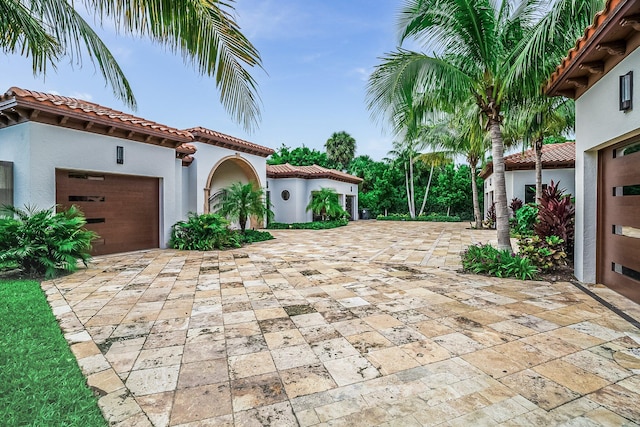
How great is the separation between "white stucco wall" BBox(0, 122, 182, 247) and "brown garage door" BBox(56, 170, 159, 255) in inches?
13.3

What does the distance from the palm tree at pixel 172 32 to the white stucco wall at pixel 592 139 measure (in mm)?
4762

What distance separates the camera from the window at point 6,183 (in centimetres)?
654

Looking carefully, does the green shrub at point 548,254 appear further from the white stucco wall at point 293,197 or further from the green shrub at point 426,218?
the green shrub at point 426,218

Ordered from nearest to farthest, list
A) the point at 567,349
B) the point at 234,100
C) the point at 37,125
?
1. the point at 567,349
2. the point at 234,100
3. the point at 37,125

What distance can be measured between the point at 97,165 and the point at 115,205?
1.23m

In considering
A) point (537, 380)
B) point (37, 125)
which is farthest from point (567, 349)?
point (37, 125)

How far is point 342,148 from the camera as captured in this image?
32.3 m

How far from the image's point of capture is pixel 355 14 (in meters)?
9.33

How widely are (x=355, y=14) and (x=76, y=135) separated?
8185 millimetres

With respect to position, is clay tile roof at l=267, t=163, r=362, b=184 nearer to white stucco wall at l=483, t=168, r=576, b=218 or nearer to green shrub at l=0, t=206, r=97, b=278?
white stucco wall at l=483, t=168, r=576, b=218

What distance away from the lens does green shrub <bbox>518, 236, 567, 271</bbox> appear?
582 centimetres

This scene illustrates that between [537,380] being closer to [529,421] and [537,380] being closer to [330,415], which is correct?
[529,421]

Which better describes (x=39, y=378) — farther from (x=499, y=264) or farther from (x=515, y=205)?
(x=515, y=205)

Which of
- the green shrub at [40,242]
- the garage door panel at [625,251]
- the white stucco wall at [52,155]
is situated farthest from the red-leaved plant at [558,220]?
the white stucco wall at [52,155]
